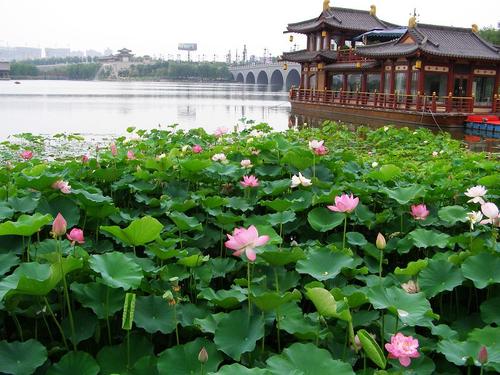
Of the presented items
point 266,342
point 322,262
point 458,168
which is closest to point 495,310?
point 322,262

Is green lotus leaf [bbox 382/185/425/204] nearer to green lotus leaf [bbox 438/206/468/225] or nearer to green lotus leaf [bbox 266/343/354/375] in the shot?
green lotus leaf [bbox 438/206/468/225]

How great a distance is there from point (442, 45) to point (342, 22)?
9446 mm

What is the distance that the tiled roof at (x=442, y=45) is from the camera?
18328 mm

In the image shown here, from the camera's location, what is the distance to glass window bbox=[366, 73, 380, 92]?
23.0 meters

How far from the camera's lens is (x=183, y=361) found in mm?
1529

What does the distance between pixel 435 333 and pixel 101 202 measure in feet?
4.49

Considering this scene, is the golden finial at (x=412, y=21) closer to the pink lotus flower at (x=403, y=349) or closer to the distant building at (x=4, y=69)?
the pink lotus flower at (x=403, y=349)

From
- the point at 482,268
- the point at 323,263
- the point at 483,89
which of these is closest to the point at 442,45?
the point at 483,89

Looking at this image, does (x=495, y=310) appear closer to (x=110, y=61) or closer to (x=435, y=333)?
(x=435, y=333)

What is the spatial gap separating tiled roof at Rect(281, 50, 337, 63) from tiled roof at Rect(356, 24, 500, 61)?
5.15 m

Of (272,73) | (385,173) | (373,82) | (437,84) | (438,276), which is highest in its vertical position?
(272,73)

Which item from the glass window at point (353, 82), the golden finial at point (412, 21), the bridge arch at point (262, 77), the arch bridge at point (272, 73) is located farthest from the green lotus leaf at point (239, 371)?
the bridge arch at point (262, 77)

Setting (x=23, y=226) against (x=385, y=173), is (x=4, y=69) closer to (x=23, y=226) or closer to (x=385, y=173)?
(x=385, y=173)

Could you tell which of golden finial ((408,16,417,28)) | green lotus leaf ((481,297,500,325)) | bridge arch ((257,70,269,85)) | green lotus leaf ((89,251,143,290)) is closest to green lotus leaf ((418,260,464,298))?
green lotus leaf ((481,297,500,325))
